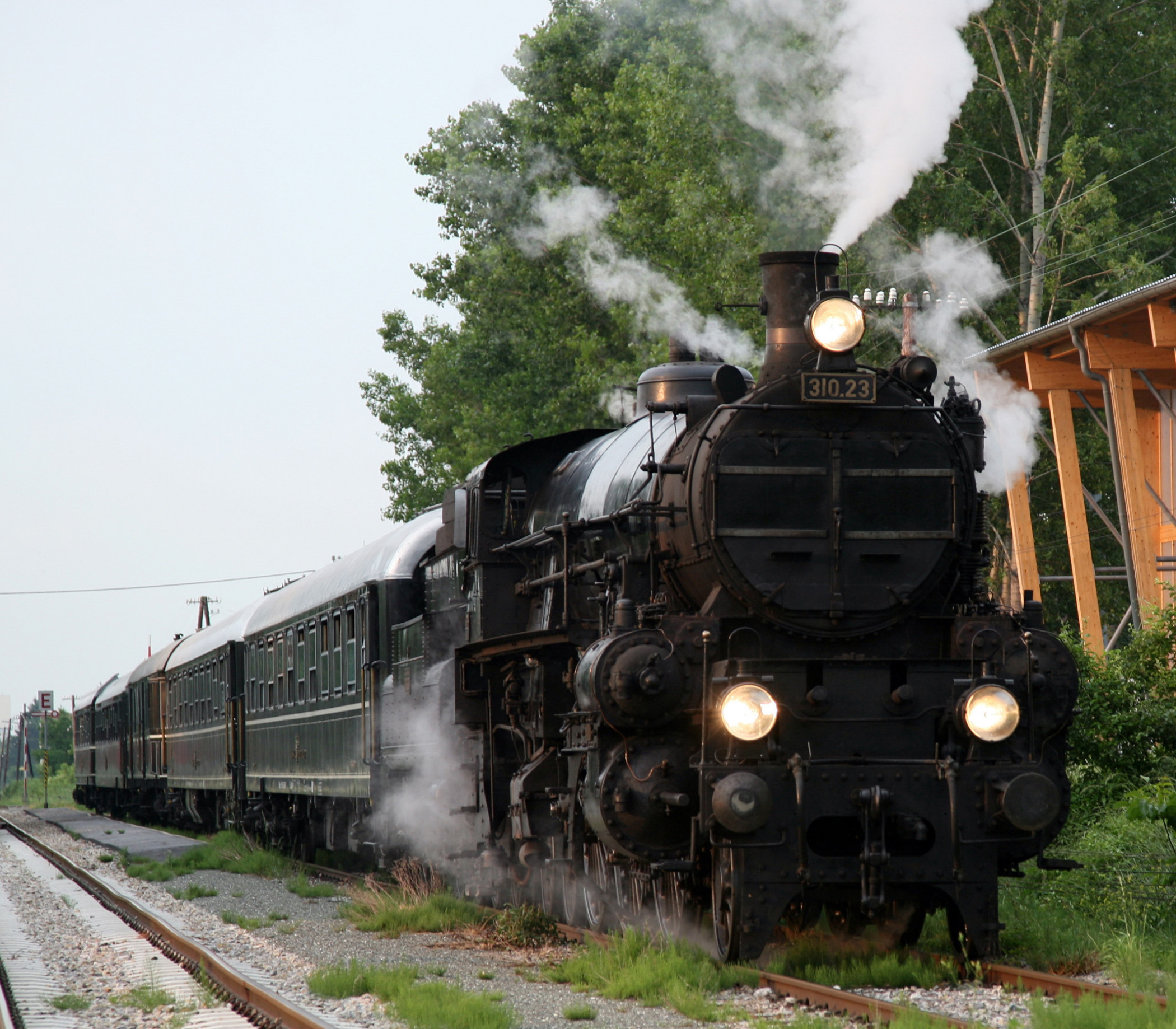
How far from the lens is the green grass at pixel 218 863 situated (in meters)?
16.3

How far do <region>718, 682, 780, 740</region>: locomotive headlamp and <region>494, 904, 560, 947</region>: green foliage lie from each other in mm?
2673

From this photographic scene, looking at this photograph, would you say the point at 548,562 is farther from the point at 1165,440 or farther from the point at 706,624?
the point at 1165,440

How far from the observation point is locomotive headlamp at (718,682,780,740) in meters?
7.26

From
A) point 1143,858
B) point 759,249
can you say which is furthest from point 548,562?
point 759,249

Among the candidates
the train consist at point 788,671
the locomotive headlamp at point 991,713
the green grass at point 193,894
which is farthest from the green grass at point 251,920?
the locomotive headlamp at point 991,713

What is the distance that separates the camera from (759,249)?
2119 centimetres

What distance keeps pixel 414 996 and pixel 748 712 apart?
202 cm

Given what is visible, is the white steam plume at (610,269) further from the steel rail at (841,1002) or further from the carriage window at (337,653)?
the steel rail at (841,1002)

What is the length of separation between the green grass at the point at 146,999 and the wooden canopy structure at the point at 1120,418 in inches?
484

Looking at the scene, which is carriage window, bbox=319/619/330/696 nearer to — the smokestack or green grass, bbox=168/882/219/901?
green grass, bbox=168/882/219/901

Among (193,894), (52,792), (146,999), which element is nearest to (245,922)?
(193,894)

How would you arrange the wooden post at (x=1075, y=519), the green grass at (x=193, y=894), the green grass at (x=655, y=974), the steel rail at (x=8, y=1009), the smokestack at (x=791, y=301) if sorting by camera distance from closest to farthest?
1. the green grass at (x=655, y=974)
2. the steel rail at (x=8, y=1009)
3. the smokestack at (x=791, y=301)
4. the green grass at (x=193, y=894)
5. the wooden post at (x=1075, y=519)

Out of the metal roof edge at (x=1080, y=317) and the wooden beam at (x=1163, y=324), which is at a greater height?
the metal roof edge at (x=1080, y=317)

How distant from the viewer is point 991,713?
7355 millimetres
